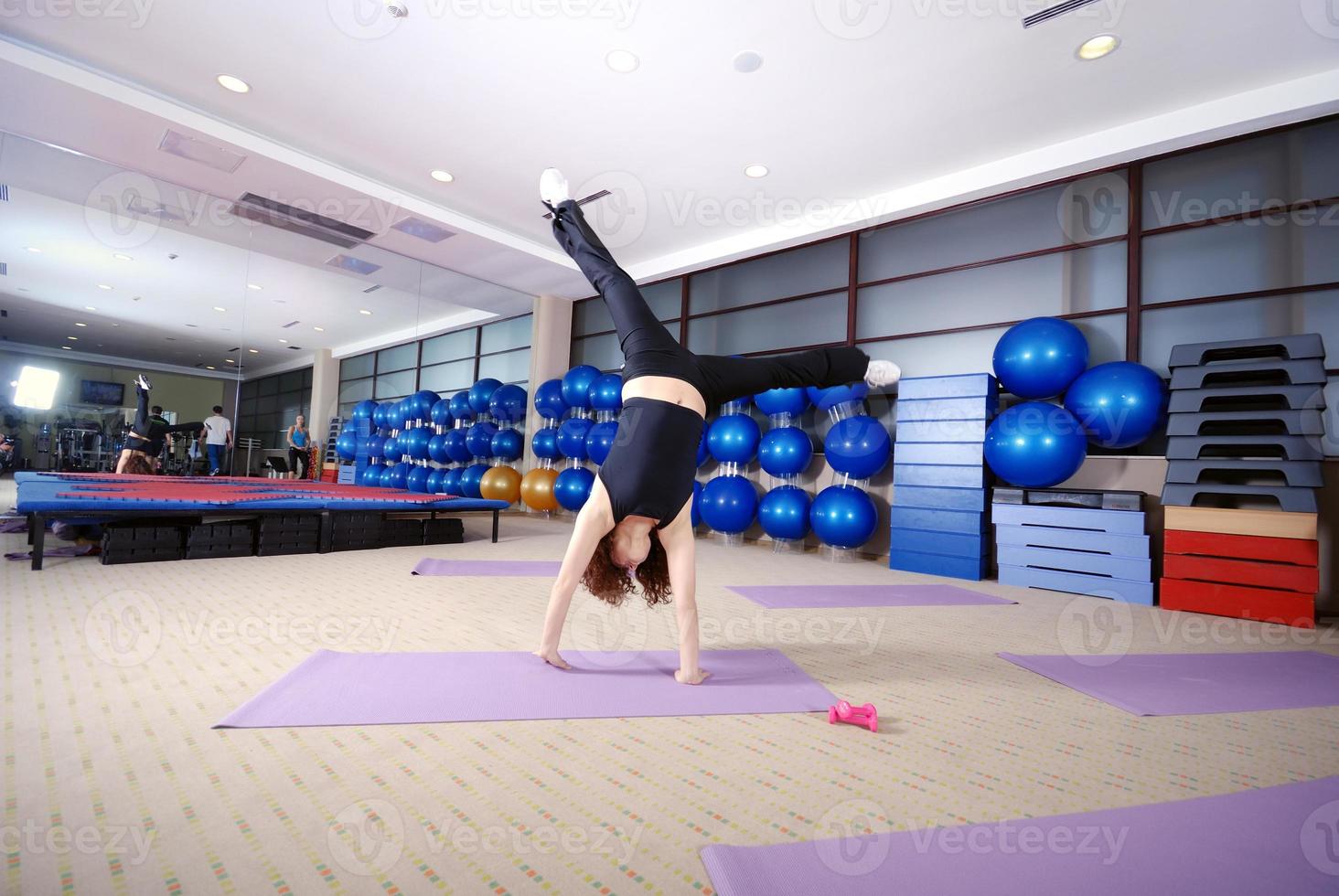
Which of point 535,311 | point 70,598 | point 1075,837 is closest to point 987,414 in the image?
point 1075,837

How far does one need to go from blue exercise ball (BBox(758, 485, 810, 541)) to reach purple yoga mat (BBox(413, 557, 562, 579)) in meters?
1.93

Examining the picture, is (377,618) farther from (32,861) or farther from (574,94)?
(574,94)

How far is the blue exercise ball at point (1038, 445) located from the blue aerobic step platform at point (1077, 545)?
0.66 feet

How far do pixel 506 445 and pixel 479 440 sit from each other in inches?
12.9

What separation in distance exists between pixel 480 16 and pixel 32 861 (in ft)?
13.1

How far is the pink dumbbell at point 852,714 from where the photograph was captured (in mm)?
1675

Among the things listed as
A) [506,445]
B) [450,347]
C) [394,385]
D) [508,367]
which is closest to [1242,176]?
[506,445]

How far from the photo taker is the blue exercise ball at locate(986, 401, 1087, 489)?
12.3ft

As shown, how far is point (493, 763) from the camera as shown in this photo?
1397mm

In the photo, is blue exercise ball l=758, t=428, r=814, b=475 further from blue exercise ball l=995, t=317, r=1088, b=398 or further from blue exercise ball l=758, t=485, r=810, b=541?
blue exercise ball l=995, t=317, r=1088, b=398

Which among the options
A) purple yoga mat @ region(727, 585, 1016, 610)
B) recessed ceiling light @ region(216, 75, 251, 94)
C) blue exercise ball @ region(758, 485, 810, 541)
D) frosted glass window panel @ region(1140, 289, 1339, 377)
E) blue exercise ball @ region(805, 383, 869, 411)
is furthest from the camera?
blue exercise ball @ region(758, 485, 810, 541)

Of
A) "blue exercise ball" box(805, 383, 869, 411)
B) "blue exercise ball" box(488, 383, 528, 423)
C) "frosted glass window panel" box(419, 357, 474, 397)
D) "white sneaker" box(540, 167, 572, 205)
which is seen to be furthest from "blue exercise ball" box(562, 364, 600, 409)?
"white sneaker" box(540, 167, 572, 205)

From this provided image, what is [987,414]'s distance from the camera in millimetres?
4285

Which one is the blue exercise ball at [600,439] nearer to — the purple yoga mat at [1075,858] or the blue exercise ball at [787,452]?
the blue exercise ball at [787,452]
